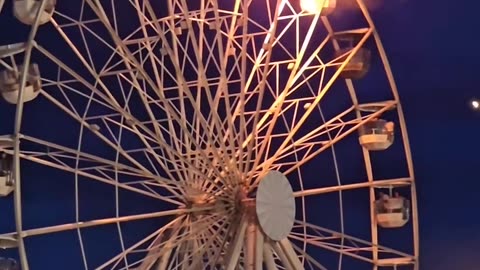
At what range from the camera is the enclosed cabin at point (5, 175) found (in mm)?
5758

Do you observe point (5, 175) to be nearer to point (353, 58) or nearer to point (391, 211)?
point (353, 58)

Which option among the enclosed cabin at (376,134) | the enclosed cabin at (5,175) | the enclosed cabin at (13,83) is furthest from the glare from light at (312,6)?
the enclosed cabin at (5,175)

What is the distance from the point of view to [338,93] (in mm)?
7828

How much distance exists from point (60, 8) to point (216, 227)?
7.31ft

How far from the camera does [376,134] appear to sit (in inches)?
265

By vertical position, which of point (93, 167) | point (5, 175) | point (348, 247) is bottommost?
point (348, 247)

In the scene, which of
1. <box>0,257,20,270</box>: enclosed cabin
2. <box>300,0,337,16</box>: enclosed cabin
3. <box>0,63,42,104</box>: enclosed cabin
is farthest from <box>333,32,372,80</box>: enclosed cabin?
<box>0,257,20,270</box>: enclosed cabin

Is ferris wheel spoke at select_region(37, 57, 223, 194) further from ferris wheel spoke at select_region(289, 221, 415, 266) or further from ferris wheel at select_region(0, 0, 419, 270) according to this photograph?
ferris wheel spoke at select_region(289, 221, 415, 266)

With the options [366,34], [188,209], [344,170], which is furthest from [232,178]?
[344,170]

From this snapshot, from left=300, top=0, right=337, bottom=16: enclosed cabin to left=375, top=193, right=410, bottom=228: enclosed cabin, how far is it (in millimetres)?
1311

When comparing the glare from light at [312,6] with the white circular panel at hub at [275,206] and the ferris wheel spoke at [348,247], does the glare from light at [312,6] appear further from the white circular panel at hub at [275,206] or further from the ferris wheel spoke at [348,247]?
the ferris wheel spoke at [348,247]

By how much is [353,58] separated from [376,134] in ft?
1.73

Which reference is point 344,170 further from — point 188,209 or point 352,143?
point 188,209

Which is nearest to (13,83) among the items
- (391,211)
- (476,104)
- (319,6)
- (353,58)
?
(319,6)
